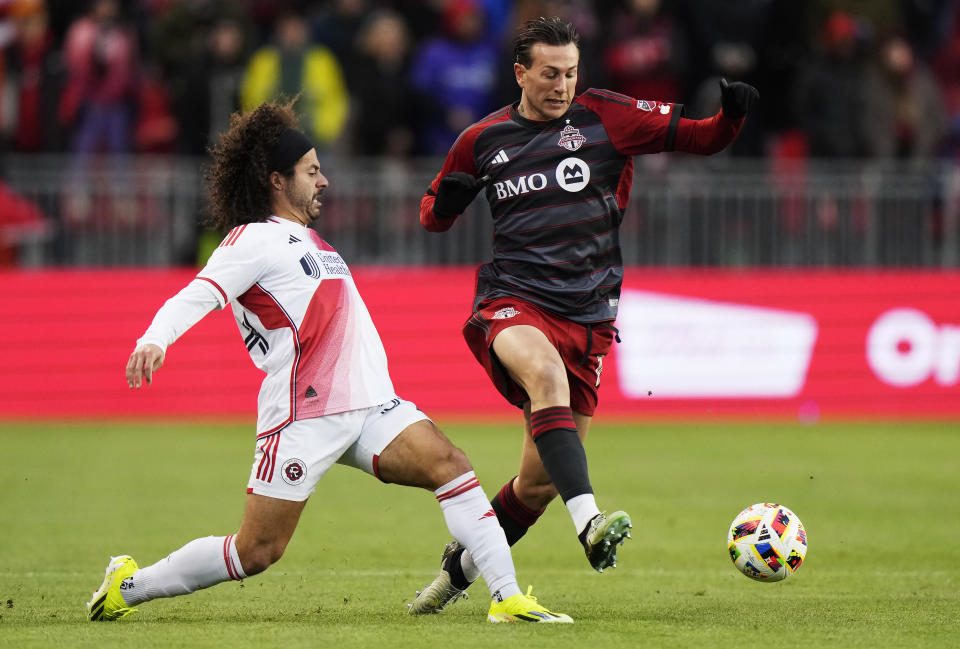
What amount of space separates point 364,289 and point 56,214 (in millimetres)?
3317

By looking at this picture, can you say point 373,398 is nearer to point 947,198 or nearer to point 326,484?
point 326,484

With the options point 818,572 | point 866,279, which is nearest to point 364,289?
point 866,279

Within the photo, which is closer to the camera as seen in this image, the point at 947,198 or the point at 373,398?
the point at 373,398

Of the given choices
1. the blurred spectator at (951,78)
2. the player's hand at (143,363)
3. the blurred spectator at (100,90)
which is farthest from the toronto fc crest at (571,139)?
the blurred spectator at (951,78)

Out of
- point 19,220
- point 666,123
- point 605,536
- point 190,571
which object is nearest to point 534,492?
point 605,536

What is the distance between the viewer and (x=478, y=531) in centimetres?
629

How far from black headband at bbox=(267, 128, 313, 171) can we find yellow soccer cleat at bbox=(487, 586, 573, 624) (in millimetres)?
2050

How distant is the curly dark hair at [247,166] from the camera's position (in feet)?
21.4

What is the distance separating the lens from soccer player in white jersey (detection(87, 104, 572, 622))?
6.17 metres

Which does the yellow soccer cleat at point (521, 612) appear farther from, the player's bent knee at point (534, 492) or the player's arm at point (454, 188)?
the player's arm at point (454, 188)

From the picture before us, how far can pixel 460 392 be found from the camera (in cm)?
1570

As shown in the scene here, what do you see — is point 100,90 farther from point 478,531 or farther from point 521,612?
point 521,612

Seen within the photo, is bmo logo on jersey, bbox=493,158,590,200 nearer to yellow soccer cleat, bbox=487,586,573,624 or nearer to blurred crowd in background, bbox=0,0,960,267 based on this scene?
yellow soccer cleat, bbox=487,586,573,624

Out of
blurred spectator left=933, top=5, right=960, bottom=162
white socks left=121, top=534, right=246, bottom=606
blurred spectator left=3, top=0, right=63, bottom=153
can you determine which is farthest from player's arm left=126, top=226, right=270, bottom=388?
blurred spectator left=933, top=5, right=960, bottom=162
